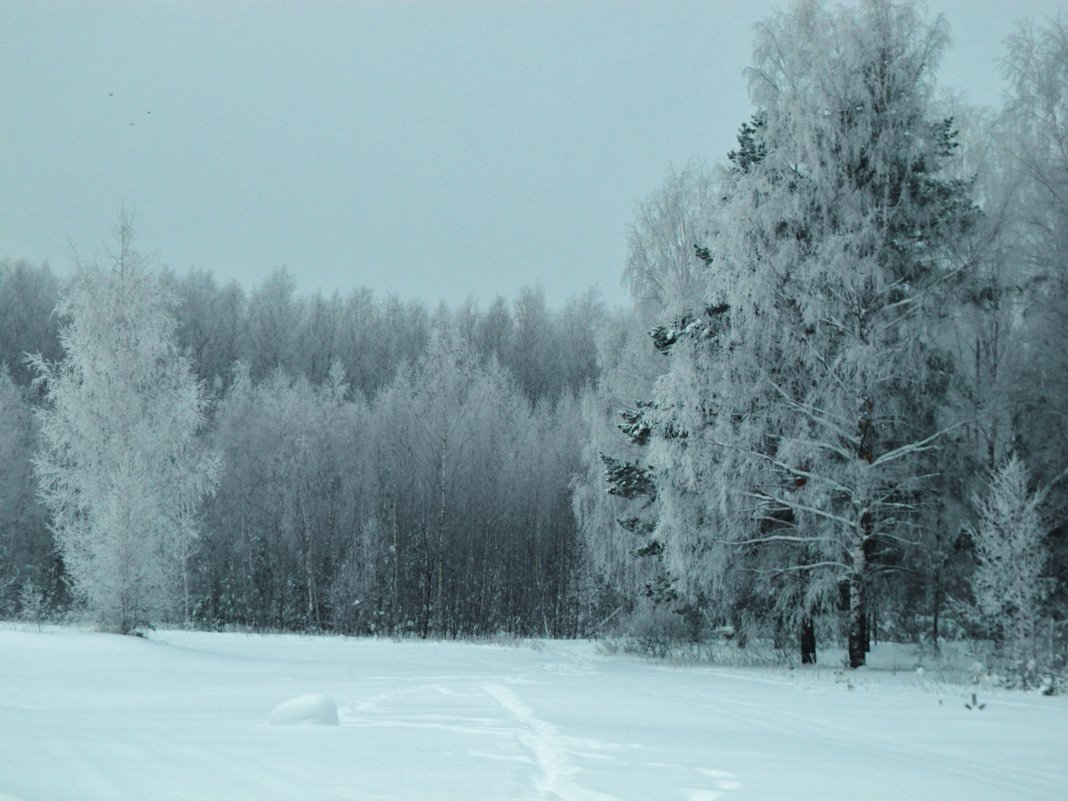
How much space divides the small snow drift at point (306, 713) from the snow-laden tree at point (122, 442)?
14.0 meters

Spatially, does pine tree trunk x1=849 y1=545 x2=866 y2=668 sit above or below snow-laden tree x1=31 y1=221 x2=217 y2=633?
below

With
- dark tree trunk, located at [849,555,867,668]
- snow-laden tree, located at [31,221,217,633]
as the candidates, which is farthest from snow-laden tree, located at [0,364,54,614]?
dark tree trunk, located at [849,555,867,668]

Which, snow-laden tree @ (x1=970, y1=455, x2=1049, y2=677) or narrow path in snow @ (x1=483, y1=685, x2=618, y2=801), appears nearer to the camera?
narrow path in snow @ (x1=483, y1=685, x2=618, y2=801)

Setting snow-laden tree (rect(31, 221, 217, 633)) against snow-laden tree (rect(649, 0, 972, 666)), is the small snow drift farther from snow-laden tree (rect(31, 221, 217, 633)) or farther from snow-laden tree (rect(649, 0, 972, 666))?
snow-laden tree (rect(31, 221, 217, 633))

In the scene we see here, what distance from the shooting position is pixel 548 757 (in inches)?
221

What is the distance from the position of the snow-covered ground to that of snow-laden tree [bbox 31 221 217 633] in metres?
5.53

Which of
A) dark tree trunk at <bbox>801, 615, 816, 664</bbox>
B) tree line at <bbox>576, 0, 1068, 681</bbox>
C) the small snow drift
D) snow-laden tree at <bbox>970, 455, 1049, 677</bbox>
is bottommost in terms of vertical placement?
dark tree trunk at <bbox>801, 615, 816, 664</bbox>

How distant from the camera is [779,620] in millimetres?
18797

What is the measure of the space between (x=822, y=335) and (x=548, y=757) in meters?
13.0

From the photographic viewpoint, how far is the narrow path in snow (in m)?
4.45

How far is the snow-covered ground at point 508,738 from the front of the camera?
15.0 feet

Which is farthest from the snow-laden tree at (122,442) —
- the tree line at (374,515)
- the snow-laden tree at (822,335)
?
the tree line at (374,515)

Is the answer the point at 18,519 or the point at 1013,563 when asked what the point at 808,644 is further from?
the point at 18,519

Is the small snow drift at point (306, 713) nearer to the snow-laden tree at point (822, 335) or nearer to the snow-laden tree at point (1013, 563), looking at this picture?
the snow-laden tree at point (1013, 563)
